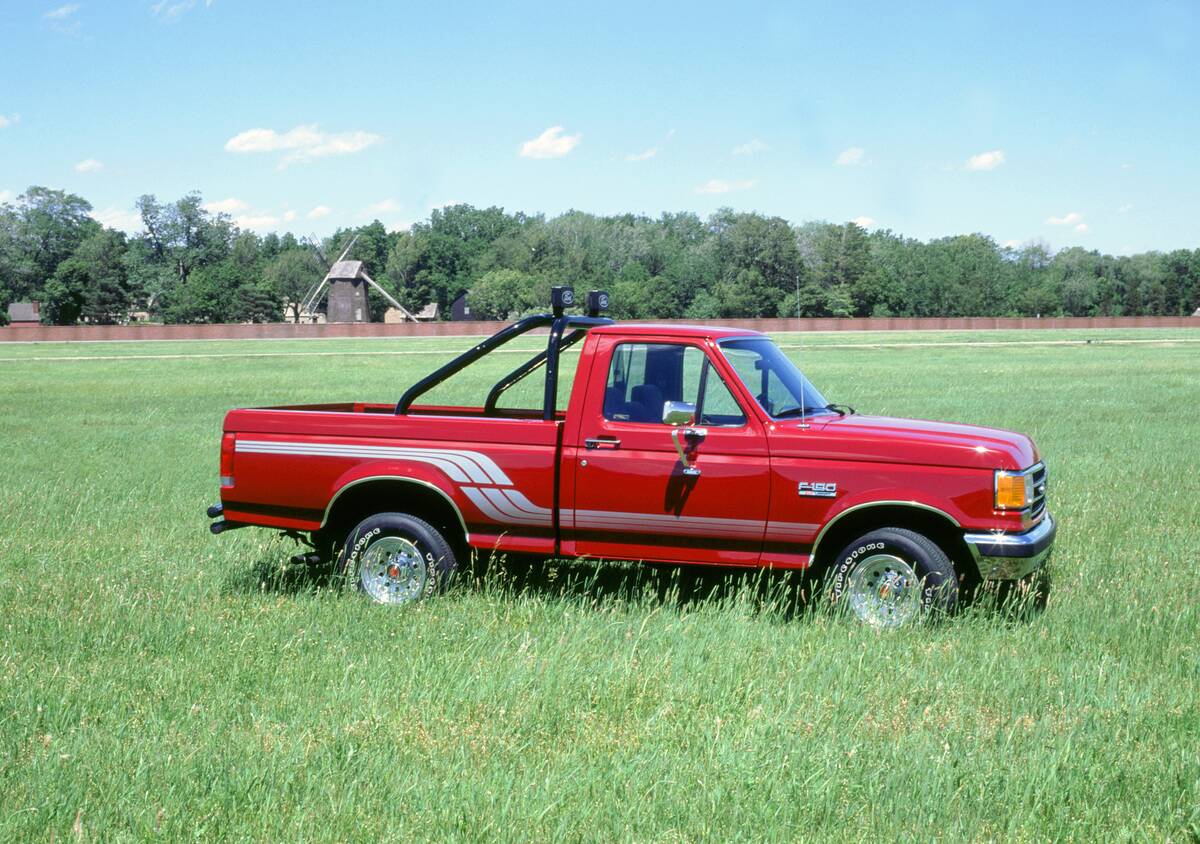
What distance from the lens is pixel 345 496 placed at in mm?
8617

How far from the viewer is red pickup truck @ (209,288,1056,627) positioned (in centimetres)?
740

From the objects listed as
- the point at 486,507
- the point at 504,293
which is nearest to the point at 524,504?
the point at 486,507

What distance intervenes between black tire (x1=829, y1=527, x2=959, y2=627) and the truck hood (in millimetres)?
501

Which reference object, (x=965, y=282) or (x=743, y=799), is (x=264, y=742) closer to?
(x=743, y=799)

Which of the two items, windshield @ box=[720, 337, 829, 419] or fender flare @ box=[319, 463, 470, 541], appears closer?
windshield @ box=[720, 337, 829, 419]

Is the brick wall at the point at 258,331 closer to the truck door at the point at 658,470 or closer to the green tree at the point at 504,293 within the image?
the green tree at the point at 504,293

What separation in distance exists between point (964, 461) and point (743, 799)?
A: 316 cm

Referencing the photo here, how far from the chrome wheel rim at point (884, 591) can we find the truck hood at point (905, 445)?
2.16ft

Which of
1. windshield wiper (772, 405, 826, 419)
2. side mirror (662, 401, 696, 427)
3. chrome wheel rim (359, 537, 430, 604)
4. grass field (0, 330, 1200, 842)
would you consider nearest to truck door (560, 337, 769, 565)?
side mirror (662, 401, 696, 427)

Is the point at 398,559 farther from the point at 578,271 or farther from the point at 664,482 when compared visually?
the point at 578,271

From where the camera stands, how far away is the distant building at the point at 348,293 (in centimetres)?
13400

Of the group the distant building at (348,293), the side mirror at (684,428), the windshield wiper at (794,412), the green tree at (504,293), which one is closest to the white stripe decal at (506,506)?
the side mirror at (684,428)

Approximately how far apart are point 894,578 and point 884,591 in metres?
0.10

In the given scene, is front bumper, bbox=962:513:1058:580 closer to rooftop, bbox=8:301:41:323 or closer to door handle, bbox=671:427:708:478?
door handle, bbox=671:427:708:478
